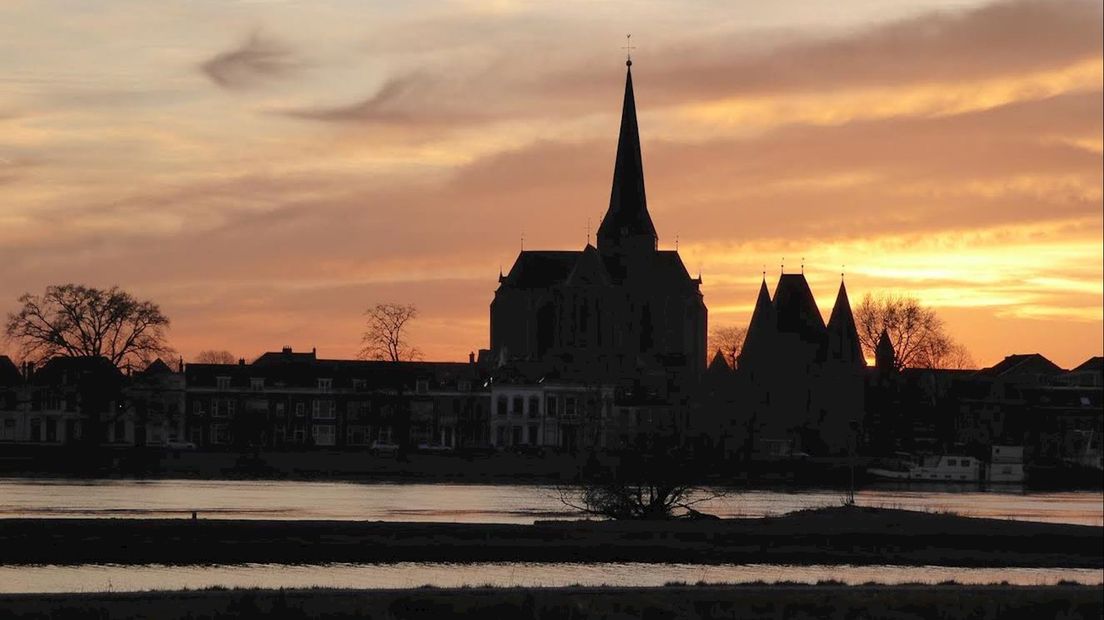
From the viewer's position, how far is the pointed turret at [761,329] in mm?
179500

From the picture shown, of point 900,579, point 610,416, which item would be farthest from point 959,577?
point 610,416

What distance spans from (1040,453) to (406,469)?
67482 mm

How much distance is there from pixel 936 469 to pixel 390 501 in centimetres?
6575

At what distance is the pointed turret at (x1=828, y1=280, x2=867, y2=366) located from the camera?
185 m

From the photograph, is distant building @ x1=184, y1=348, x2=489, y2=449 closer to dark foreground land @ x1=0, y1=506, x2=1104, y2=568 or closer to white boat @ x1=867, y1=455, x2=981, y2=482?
white boat @ x1=867, y1=455, x2=981, y2=482

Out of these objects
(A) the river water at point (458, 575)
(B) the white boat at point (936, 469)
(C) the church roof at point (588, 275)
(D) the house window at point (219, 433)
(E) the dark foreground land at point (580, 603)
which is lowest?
(A) the river water at point (458, 575)

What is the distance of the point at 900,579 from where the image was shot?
184 ft

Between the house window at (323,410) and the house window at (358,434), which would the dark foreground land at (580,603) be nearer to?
the house window at (358,434)

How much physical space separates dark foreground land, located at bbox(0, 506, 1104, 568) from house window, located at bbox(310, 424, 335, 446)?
318ft

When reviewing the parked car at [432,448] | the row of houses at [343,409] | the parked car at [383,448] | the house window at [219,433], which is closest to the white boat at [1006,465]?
the row of houses at [343,409]

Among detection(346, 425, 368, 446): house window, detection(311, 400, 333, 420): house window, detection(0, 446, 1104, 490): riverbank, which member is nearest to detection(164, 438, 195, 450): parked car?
detection(0, 446, 1104, 490): riverbank

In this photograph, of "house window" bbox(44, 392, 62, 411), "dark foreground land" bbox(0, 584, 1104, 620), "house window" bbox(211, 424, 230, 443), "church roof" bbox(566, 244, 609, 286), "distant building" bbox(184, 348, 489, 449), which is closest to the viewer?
"dark foreground land" bbox(0, 584, 1104, 620)

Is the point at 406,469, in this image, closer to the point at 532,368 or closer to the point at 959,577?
the point at 532,368

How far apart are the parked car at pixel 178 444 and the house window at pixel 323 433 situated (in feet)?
36.4
